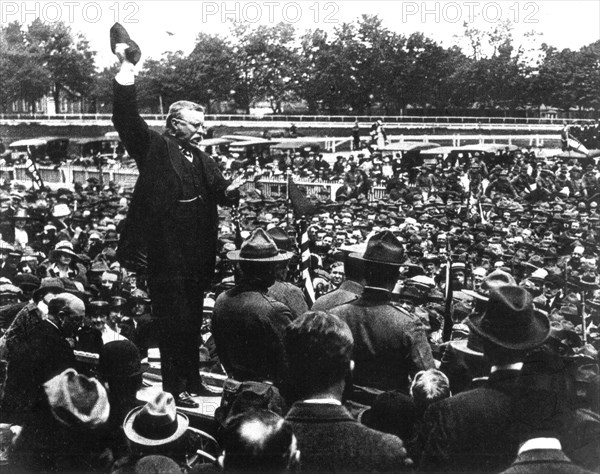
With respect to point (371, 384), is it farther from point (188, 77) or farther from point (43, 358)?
point (188, 77)


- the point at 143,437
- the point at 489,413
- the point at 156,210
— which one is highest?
the point at 156,210

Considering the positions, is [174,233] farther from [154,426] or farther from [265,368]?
[154,426]

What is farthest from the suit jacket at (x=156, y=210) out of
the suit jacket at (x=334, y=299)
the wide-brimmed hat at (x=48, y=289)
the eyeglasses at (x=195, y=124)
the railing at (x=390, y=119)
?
the railing at (x=390, y=119)

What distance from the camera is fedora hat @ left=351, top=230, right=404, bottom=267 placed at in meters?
4.37

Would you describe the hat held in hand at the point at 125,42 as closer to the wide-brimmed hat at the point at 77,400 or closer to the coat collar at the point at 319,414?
the wide-brimmed hat at the point at 77,400

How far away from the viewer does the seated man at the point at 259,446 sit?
264cm

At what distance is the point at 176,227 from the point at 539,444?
2.52 metres

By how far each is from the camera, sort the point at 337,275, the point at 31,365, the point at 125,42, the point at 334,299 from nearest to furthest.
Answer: the point at 31,365 < the point at 125,42 < the point at 334,299 < the point at 337,275

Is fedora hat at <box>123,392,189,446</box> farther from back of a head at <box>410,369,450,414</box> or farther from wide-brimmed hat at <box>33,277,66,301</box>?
wide-brimmed hat at <box>33,277,66,301</box>

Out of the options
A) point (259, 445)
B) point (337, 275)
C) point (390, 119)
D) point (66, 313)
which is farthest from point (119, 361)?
point (390, 119)

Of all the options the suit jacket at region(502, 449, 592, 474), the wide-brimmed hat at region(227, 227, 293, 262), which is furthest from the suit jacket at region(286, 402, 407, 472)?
the wide-brimmed hat at region(227, 227, 293, 262)

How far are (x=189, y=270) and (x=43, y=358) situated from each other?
3.30 ft

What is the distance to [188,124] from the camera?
4.76 metres

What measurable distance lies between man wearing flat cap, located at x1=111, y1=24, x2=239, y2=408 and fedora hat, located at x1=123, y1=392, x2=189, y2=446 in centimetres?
130
